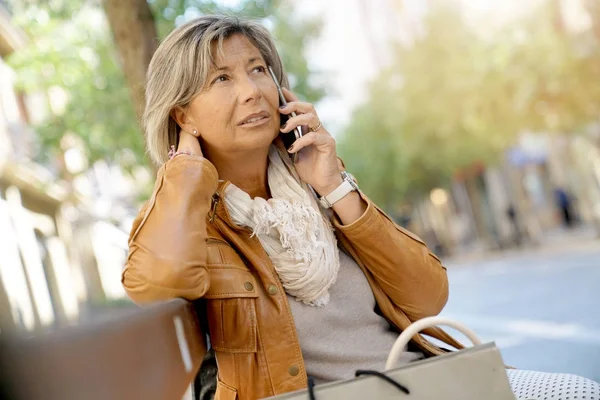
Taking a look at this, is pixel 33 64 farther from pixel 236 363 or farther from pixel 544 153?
pixel 544 153

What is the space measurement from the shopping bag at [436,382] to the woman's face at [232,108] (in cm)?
91

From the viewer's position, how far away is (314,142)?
2320 millimetres

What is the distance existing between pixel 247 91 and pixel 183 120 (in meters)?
0.21

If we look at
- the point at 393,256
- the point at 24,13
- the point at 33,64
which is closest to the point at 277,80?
the point at 393,256

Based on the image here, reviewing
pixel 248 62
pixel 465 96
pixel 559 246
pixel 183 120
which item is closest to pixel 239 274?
pixel 183 120

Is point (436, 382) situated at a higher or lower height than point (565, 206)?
higher

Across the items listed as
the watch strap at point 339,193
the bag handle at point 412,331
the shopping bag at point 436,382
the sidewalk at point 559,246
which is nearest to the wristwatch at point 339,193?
the watch strap at point 339,193

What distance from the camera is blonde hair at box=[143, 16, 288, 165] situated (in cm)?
220

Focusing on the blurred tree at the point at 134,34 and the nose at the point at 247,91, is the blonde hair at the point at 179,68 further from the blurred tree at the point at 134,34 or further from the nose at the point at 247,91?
the blurred tree at the point at 134,34

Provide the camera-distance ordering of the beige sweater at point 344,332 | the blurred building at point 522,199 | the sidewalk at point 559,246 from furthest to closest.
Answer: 1. the blurred building at point 522,199
2. the sidewalk at point 559,246
3. the beige sweater at point 344,332

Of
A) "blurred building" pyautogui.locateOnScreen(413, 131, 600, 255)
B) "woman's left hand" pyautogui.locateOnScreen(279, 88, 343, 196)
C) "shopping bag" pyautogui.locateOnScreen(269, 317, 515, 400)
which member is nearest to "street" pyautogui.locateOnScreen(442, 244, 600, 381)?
"woman's left hand" pyautogui.locateOnScreen(279, 88, 343, 196)

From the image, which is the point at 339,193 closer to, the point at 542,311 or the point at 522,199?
the point at 542,311

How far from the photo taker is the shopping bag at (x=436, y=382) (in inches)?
59.8

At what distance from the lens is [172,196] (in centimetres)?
191
